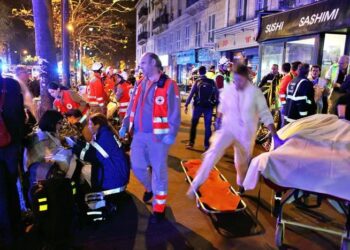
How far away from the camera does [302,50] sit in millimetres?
11641

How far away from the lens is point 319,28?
9.16m

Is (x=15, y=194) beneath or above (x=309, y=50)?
beneath

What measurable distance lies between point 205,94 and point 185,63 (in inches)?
899

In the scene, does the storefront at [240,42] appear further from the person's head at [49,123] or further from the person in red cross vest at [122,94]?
the person's head at [49,123]

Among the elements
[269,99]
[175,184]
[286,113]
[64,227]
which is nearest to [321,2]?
[269,99]

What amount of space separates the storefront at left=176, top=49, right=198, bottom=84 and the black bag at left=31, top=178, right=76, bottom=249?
2241 cm

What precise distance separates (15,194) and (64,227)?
692 mm

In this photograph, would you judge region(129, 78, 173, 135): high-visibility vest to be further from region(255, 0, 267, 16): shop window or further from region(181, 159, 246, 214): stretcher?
region(255, 0, 267, 16): shop window

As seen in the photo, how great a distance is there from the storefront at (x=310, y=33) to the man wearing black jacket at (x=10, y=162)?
7548 mm

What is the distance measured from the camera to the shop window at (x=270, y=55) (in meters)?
12.9

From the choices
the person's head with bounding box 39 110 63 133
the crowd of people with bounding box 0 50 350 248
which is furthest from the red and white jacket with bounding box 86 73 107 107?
the person's head with bounding box 39 110 63 133

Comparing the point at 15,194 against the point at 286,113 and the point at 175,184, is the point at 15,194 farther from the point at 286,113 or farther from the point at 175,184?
the point at 286,113

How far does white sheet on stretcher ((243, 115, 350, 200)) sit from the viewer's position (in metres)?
3.04

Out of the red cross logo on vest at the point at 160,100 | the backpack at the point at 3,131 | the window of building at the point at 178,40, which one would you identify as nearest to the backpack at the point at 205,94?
the red cross logo on vest at the point at 160,100
